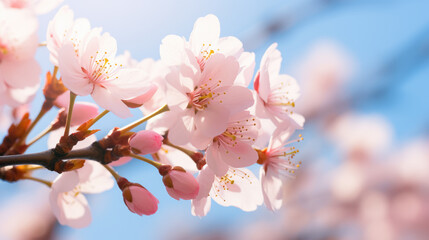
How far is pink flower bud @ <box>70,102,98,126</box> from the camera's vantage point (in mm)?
823

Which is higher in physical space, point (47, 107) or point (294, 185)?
point (47, 107)

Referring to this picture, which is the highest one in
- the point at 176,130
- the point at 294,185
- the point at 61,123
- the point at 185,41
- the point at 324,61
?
the point at 324,61

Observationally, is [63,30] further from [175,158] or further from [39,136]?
[175,158]

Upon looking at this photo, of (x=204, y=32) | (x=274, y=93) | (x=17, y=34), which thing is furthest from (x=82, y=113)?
(x=274, y=93)

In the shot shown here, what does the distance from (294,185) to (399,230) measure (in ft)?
5.52

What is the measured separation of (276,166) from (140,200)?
0.33 m

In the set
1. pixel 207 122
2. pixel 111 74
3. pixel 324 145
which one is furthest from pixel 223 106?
pixel 324 145

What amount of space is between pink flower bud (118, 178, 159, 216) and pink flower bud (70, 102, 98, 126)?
0.55 feet

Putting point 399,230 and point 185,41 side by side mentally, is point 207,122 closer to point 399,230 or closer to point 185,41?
point 185,41

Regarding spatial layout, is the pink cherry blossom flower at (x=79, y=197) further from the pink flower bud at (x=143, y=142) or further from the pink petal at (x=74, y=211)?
the pink flower bud at (x=143, y=142)

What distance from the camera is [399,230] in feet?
14.5

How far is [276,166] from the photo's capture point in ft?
3.10

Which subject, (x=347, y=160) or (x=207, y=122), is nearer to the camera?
(x=207, y=122)

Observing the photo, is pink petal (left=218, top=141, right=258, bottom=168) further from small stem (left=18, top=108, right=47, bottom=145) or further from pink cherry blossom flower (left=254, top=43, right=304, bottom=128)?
small stem (left=18, top=108, right=47, bottom=145)
